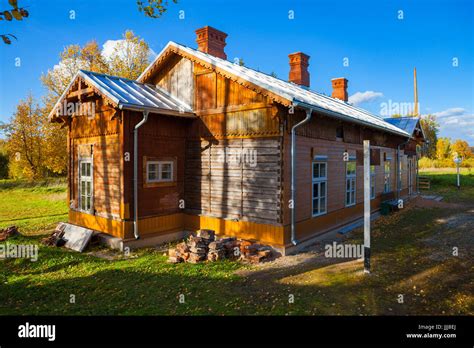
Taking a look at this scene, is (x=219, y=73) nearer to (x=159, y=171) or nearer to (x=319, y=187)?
(x=159, y=171)

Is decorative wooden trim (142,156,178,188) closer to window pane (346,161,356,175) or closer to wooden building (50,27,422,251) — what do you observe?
wooden building (50,27,422,251)

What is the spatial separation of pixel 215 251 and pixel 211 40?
33.0ft

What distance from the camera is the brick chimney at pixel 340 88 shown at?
932 inches

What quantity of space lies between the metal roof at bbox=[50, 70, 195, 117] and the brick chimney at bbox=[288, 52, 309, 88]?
9063 millimetres

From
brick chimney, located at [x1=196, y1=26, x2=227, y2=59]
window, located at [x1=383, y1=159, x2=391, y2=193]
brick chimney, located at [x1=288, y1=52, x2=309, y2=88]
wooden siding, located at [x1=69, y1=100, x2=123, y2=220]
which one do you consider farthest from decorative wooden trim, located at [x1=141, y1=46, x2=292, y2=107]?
window, located at [x1=383, y1=159, x2=391, y2=193]

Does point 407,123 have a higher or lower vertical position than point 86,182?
higher

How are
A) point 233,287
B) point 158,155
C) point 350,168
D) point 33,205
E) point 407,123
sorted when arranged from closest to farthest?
point 233,287, point 158,155, point 350,168, point 33,205, point 407,123

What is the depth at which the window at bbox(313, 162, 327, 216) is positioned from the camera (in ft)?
37.7

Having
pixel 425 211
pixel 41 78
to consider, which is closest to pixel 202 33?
pixel 425 211

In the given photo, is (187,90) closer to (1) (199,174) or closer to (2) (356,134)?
(1) (199,174)

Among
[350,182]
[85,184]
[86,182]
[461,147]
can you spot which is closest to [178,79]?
[86,182]

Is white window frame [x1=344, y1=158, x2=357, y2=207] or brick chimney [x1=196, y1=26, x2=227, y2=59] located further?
brick chimney [x1=196, y1=26, x2=227, y2=59]

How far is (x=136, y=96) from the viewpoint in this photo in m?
11.1
